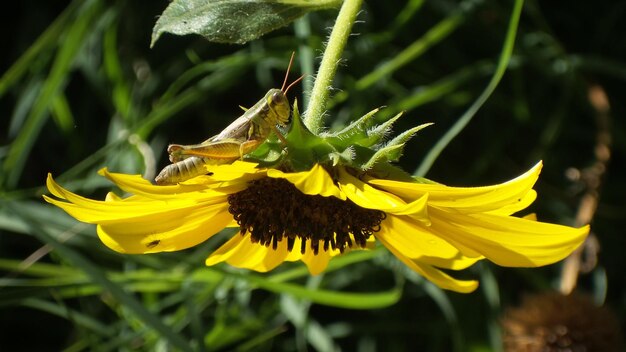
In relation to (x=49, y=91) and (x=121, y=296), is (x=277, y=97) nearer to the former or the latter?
(x=121, y=296)

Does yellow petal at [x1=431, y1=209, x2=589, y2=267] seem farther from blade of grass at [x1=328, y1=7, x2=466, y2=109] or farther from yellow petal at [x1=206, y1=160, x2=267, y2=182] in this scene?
blade of grass at [x1=328, y1=7, x2=466, y2=109]

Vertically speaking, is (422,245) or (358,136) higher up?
(358,136)

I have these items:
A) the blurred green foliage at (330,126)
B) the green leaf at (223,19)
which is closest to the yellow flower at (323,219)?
the green leaf at (223,19)

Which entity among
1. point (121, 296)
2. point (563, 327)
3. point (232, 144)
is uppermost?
point (232, 144)

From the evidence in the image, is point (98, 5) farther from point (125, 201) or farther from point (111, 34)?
point (125, 201)

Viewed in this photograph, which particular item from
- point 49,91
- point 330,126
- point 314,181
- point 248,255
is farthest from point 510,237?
point 49,91

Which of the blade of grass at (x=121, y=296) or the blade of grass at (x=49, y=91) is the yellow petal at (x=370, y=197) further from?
the blade of grass at (x=49, y=91)

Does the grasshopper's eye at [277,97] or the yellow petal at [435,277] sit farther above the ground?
the grasshopper's eye at [277,97]
